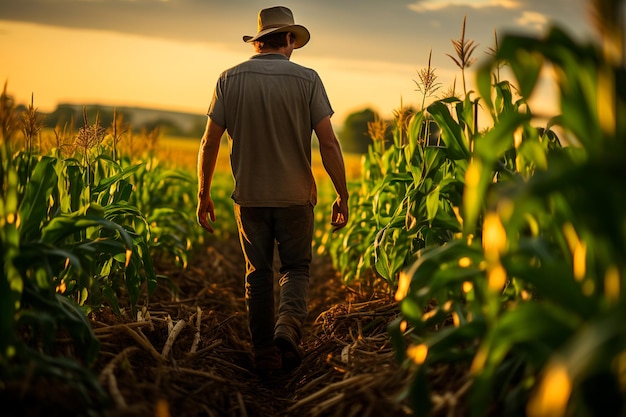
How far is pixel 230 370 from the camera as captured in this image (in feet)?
13.3

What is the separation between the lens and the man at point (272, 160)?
4.36 meters

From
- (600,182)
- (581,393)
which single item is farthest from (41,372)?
(600,182)

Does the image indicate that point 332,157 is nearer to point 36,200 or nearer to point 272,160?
point 272,160

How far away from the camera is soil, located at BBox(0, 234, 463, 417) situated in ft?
8.70

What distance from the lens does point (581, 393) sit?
1.92 m

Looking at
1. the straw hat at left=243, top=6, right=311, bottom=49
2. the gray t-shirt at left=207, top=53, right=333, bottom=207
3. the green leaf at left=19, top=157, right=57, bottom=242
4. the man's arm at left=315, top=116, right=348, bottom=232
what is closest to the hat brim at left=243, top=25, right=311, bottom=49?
the straw hat at left=243, top=6, right=311, bottom=49

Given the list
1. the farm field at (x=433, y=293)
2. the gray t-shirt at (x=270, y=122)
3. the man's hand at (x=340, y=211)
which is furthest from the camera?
the man's hand at (x=340, y=211)

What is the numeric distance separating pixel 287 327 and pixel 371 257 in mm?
1419

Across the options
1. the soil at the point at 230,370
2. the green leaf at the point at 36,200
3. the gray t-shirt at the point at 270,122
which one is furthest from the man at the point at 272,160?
the green leaf at the point at 36,200

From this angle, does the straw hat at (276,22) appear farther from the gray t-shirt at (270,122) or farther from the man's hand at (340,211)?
the man's hand at (340,211)

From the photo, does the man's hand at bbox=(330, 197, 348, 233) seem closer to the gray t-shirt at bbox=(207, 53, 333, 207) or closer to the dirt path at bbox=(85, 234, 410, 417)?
the gray t-shirt at bbox=(207, 53, 333, 207)

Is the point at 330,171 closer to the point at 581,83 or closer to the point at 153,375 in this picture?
the point at 153,375

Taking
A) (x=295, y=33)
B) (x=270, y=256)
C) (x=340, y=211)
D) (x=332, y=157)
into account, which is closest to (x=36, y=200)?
(x=270, y=256)

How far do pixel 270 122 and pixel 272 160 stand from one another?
0.24 meters
